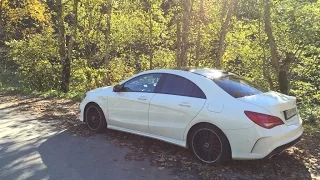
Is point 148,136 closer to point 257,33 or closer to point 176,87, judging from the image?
point 176,87

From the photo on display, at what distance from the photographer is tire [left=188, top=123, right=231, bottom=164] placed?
16.9 feet

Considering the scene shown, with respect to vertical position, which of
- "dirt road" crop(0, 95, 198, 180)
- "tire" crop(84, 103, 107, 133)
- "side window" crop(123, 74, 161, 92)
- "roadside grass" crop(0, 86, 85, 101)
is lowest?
"roadside grass" crop(0, 86, 85, 101)

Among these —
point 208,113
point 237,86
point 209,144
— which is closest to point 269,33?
point 237,86

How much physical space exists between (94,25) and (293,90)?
1134 cm

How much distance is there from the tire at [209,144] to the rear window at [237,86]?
25.9 inches

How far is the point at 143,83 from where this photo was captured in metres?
6.52

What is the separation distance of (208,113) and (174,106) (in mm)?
685

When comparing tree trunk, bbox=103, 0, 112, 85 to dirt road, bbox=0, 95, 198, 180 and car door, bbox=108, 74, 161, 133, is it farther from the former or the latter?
car door, bbox=108, 74, 161, 133

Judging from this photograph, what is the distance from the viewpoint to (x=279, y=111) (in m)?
5.11

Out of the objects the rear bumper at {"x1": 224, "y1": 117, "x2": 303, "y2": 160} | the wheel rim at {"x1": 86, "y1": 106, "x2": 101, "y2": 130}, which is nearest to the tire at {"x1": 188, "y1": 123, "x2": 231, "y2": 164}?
the rear bumper at {"x1": 224, "y1": 117, "x2": 303, "y2": 160}

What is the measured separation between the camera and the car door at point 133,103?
6.26 metres

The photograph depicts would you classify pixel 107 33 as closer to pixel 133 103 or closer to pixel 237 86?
pixel 133 103

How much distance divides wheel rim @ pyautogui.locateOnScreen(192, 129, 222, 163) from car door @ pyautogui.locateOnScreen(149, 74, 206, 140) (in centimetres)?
28

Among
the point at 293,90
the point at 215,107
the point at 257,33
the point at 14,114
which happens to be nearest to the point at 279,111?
the point at 215,107
